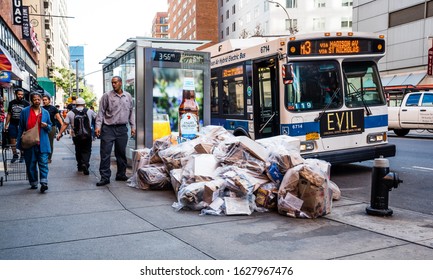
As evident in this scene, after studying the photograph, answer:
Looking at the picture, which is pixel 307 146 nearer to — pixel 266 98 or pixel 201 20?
pixel 266 98

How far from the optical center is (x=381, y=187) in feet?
18.7

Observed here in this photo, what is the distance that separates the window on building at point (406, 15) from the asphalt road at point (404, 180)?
24.6 metres

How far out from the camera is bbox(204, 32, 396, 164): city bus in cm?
884

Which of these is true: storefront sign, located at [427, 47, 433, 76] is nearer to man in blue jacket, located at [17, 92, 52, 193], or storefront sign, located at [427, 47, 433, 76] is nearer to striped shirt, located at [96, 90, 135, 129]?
striped shirt, located at [96, 90, 135, 129]

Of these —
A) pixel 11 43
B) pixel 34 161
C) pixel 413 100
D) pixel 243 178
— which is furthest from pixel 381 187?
pixel 11 43

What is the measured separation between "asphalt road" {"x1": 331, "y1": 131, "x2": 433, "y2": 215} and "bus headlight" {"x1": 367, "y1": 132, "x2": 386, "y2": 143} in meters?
0.77

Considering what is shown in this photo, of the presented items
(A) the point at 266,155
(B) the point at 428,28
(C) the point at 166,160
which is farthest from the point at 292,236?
(B) the point at 428,28

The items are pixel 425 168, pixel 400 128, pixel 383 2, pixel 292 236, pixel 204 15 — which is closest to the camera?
pixel 292 236

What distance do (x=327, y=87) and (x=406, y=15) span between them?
99.2ft

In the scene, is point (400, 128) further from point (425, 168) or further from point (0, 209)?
point (0, 209)

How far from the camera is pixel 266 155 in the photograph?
6.77 m

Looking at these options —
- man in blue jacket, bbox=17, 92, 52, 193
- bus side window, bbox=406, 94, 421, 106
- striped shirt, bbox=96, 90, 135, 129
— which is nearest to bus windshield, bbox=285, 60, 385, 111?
striped shirt, bbox=96, 90, 135, 129

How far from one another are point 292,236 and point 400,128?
1778 centimetres

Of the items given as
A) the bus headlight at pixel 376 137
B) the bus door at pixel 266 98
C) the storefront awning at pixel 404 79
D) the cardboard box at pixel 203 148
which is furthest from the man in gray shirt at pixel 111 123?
the storefront awning at pixel 404 79
